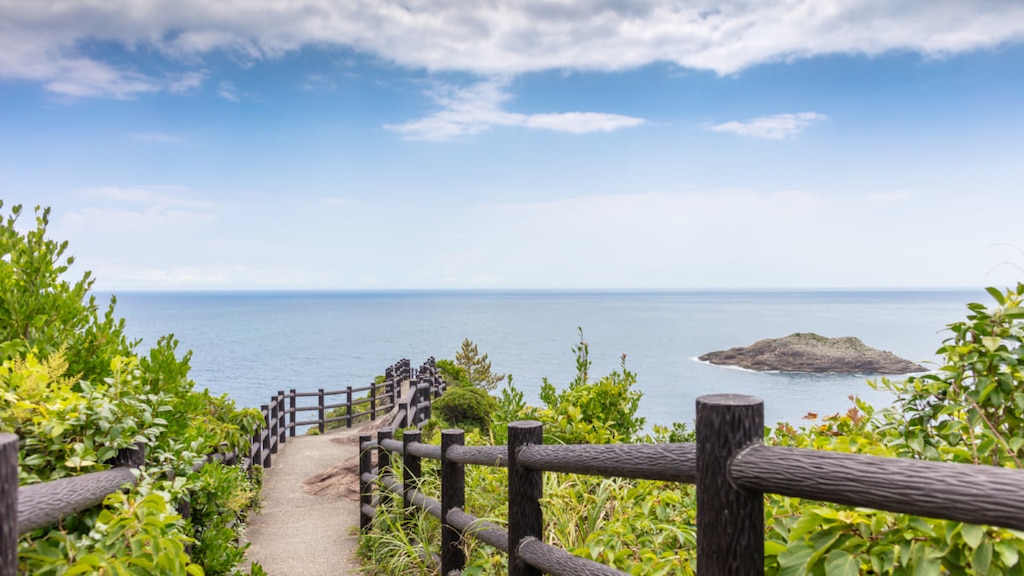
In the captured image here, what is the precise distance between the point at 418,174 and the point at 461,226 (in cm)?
4543

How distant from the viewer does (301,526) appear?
7852mm

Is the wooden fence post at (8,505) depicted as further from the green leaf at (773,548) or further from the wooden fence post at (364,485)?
the wooden fence post at (364,485)

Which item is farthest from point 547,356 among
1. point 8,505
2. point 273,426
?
point 8,505

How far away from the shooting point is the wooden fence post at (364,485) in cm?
653

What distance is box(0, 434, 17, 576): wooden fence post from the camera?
4.21ft

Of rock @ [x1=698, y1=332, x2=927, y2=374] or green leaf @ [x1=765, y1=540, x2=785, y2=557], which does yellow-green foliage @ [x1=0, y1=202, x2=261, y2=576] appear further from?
rock @ [x1=698, y1=332, x2=927, y2=374]

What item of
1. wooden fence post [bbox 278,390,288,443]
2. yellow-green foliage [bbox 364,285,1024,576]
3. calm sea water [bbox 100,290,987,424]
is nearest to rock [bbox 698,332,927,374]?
calm sea water [bbox 100,290,987,424]

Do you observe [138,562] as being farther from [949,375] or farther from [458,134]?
[458,134]

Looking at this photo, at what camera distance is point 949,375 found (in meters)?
2.23

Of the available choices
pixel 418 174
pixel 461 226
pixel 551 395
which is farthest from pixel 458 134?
pixel 551 395

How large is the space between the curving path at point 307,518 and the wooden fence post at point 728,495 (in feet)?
15.7

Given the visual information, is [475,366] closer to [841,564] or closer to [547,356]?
[841,564]

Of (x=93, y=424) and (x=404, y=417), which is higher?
(x=93, y=424)

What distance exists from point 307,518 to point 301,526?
42cm
